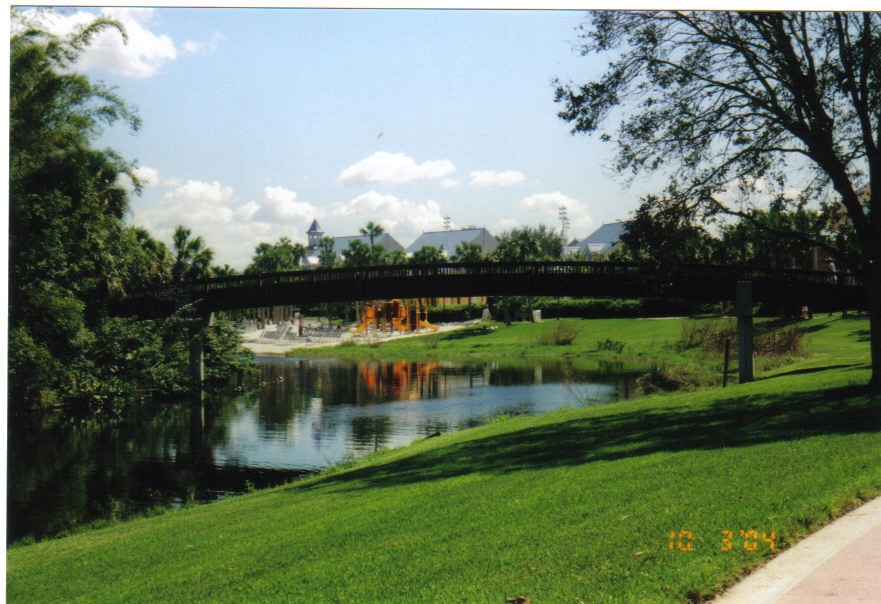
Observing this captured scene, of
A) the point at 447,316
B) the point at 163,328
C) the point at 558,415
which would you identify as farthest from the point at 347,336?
the point at 558,415

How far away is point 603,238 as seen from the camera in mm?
12000

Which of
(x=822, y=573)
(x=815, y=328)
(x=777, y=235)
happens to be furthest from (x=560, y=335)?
(x=822, y=573)

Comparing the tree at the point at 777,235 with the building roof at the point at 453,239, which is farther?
the tree at the point at 777,235

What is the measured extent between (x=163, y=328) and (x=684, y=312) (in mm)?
12780

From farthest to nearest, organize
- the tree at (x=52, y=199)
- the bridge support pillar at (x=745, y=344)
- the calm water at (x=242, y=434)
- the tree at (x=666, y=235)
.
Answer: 1. the bridge support pillar at (x=745, y=344)
2. the calm water at (x=242, y=434)
3. the tree at (x=666, y=235)
4. the tree at (x=52, y=199)

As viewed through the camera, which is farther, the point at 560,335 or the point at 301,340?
the point at 560,335

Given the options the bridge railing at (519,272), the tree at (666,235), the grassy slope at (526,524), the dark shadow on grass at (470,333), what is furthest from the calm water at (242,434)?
the tree at (666,235)

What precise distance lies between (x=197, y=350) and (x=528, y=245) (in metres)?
11.9

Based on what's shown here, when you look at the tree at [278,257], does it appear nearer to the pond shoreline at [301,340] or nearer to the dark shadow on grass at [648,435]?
the dark shadow on grass at [648,435]

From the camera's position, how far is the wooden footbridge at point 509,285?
1368 cm

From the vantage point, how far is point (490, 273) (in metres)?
16.2

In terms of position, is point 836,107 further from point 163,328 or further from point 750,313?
point 163,328
